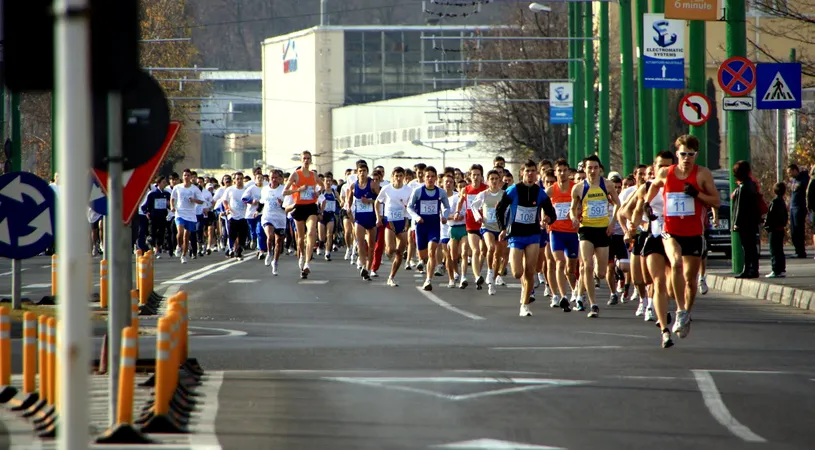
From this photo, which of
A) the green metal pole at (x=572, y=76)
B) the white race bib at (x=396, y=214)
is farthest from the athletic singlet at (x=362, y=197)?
the green metal pole at (x=572, y=76)

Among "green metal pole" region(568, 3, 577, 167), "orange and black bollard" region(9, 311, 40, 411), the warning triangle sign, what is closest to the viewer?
"orange and black bollard" region(9, 311, 40, 411)

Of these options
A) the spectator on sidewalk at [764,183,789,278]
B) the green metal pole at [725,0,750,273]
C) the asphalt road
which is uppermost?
the green metal pole at [725,0,750,273]

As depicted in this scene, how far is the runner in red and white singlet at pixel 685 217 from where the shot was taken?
48.1ft

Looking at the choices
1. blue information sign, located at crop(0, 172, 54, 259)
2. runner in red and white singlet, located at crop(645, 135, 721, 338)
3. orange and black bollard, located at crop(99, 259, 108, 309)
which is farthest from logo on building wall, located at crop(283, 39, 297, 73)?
blue information sign, located at crop(0, 172, 54, 259)

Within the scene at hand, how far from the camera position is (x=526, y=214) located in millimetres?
19594

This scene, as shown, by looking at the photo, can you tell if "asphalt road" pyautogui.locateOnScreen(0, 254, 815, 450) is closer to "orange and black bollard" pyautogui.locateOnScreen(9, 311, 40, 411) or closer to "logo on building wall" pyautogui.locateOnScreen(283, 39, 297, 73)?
"orange and black bollard" pyautogui.locateOnScreen(9, 311, 40, 411)

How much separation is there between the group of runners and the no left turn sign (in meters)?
3.57

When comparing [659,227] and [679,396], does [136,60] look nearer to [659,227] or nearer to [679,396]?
[679,396]

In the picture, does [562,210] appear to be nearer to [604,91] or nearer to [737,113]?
[737,113]

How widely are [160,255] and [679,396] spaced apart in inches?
1145

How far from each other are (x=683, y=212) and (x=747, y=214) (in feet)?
33.2

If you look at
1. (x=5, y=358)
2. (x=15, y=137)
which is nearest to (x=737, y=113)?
(x=15, y=137)

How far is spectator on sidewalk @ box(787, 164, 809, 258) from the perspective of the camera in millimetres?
30102

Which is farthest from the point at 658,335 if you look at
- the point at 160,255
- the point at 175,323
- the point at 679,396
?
the point at 160,255
